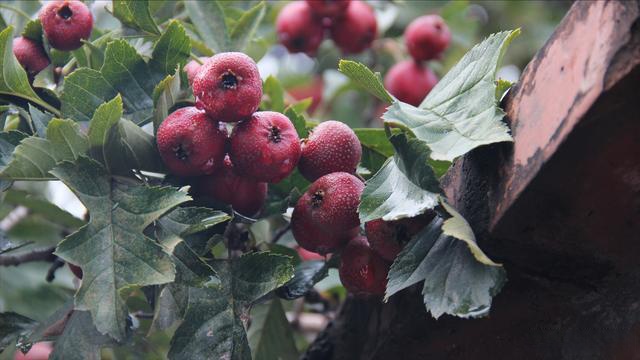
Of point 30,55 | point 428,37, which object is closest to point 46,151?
point 30,55

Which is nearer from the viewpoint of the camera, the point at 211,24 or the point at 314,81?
the point at 211,24

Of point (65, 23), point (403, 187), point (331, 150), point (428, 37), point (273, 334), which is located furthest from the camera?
point (428, 37)

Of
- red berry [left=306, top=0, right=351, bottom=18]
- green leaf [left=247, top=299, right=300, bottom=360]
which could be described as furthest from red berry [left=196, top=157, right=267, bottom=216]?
red berry [left=306, top=0, right=351, bottom=18]

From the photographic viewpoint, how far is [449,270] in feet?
2.58

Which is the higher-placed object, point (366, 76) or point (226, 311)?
point (366, 76)

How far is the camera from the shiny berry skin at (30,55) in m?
1.06

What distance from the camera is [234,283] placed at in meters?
0.93

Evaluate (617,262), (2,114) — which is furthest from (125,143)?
(617,262)

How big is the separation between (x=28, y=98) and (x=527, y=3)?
1999 millimetres

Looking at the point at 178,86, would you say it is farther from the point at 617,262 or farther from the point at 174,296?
the point at 617,262

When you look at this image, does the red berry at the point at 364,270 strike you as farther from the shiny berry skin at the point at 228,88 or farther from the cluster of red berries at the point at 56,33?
the cluster of red berries at the point at 56,33

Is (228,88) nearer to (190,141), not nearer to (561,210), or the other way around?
(190,141)

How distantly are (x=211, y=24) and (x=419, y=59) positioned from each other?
2.73 feet

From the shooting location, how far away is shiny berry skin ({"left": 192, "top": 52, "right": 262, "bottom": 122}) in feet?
2.95
